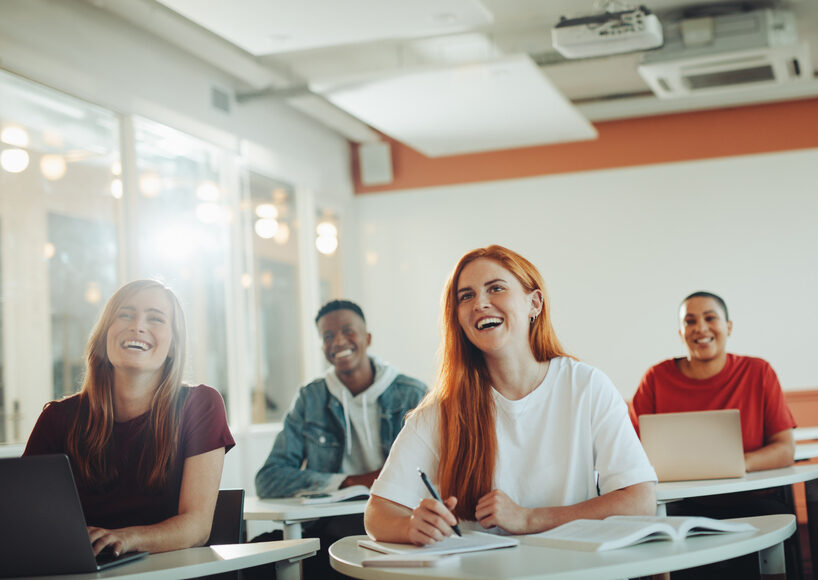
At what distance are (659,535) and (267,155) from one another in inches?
211

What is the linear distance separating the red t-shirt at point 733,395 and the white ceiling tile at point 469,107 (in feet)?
6.59

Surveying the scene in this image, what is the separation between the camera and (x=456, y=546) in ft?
6.12

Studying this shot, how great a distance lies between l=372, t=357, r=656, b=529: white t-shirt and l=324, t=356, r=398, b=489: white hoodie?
145 centimetres

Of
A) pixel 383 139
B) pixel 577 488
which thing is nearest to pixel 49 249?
pixel 577 488

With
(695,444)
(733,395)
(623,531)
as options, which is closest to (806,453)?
(733,395)

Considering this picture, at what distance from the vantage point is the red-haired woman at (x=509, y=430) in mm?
2176

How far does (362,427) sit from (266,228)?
11.1 feet

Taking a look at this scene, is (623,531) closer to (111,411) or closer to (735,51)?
(111,411)

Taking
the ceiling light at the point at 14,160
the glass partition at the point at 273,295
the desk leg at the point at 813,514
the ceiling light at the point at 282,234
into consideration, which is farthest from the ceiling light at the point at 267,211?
the desk leg at the point at 813,514

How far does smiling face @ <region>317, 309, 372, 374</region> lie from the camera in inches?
155

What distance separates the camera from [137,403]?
2.62 meters

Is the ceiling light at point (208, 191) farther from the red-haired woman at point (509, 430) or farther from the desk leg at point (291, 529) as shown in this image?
the red-haired woman at point (509, 430)

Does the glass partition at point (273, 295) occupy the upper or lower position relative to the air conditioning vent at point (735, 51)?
lower

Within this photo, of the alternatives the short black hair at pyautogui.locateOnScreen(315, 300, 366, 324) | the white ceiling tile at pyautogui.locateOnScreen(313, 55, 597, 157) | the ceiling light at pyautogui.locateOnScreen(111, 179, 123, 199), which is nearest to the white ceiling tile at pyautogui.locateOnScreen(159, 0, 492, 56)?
the white ceiling tile at pyautogui.locateOnScreen(313, 55, 597, 157)
